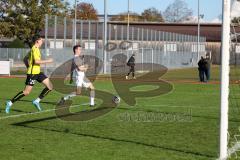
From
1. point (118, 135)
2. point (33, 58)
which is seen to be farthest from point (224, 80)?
point (33, 58)

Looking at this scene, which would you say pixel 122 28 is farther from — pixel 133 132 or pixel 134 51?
pixel 133 132

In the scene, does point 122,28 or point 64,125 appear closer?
point 64,125

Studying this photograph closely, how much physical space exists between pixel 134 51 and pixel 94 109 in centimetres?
3584

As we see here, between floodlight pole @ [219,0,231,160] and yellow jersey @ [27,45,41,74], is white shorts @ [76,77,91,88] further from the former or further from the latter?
floodlight pole @ [219,0,231,160]

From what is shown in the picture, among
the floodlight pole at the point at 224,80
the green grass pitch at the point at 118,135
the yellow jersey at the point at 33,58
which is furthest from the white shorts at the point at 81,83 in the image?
the floodlight pole at the point at 224,80

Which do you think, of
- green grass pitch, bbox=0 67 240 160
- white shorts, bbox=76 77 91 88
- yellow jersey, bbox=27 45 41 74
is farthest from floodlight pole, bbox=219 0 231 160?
white shorts, bbox=76 77 91 88

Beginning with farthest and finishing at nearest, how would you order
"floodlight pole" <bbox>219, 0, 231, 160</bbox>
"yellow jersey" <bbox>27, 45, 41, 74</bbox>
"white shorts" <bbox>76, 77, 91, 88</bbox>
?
"white shorts" <bbox>76, 77, 91, 88</bbox>
"yellow jersey" <bbox>27, 45, 41, 74</bbox>
"floodlight pole" <bbox>219, 0, 231, 160</bbox>


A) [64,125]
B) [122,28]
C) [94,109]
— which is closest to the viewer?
[64,125]

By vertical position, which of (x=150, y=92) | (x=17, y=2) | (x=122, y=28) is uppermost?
(x=17, y=2)

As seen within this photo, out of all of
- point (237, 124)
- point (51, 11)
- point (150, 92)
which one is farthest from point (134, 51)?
point (237, 124)

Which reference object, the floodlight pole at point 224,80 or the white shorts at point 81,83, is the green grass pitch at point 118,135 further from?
the white shorts at point 81,83

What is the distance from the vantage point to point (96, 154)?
8219 millimetres

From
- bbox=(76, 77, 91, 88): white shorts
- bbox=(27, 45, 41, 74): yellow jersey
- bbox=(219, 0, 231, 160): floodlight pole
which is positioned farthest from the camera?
bbox=(76, 77, 91, 88): white shorts

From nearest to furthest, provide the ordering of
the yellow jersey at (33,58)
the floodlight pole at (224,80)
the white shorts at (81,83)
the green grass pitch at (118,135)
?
the floodlight pole at (224,80), the green grass pitch at (118,135), the yellow jersey at (33,58), the white shorts at (81,83)
